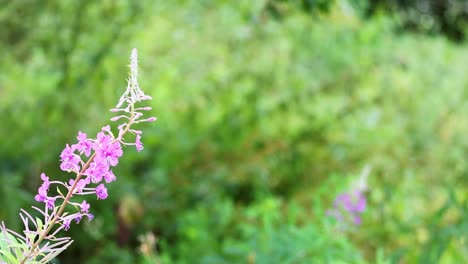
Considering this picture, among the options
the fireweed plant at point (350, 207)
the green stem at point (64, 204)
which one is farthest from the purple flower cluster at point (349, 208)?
the green stem at point (64, 204)

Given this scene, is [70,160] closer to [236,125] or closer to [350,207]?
[350,207]

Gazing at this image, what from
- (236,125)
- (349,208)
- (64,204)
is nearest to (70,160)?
(64,204)

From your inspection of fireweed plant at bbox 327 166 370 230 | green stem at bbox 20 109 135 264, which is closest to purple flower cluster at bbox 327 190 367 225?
fireweed plant at bbox 327 166 370 230

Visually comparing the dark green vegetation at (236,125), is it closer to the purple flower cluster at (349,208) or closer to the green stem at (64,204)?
the purple flower cluster at (349,208)

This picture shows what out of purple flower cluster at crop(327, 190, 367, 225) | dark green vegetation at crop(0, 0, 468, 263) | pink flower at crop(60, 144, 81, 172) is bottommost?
pink flower at crop(60, 144, 81, 172)

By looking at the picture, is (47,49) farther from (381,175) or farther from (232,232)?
(381,175)

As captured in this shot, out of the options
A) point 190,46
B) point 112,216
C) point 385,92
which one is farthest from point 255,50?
point 112,216

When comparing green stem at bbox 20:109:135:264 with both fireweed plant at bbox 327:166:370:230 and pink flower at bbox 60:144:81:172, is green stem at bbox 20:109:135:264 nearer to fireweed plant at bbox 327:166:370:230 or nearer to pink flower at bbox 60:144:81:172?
pink flower at bbox 60:144:81:172

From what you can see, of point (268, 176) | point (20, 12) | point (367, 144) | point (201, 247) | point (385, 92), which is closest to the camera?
point (201, 247)
